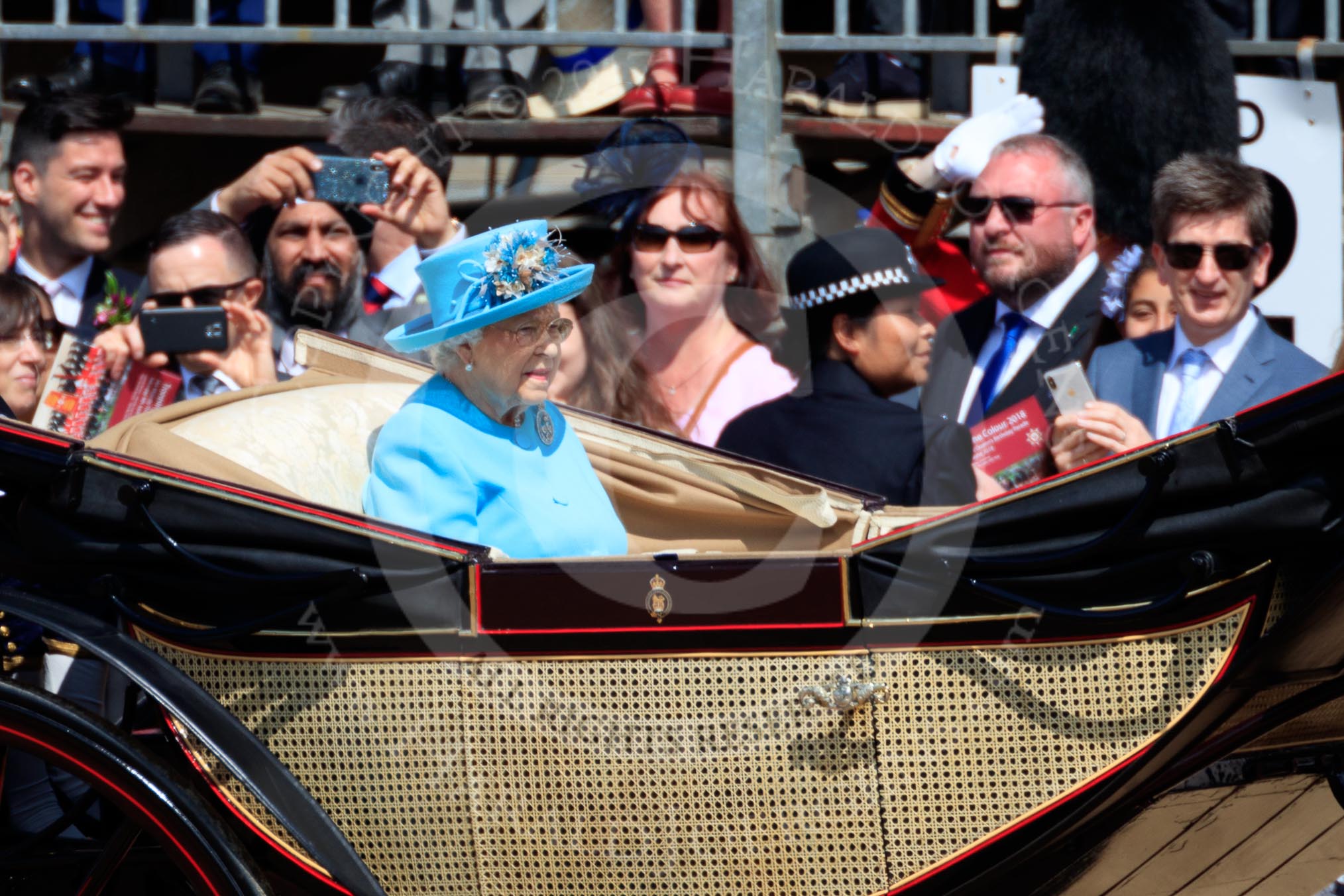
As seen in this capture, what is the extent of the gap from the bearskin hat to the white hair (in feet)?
7.52

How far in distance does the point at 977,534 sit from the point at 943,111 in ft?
8.91

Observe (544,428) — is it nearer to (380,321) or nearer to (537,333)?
(537,333)

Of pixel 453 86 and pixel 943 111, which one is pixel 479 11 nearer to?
pixel 453 86

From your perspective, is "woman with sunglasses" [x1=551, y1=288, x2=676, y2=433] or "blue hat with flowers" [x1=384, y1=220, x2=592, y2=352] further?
"woman with sunglasses" [x1=551, y1=288, x2=676, y2=433]

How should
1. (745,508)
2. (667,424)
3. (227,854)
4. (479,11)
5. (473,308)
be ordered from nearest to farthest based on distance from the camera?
1. (227,854)
2. (473,308)
3. (745,508)
4. (667,424)
5. (479,11)

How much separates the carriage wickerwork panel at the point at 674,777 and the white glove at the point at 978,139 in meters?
2.23

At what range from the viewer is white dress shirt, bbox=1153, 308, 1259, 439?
12.6 feet

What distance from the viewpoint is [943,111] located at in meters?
4.91

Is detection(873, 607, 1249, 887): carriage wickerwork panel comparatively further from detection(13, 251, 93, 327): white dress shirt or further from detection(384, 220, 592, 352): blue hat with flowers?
detection(13, 251, 93, 327): white dress shirt

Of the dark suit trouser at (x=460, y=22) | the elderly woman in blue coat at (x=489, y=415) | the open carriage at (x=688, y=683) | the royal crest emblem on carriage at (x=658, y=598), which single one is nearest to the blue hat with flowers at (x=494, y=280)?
the elderly woman in blue coat at (x=489, y=415)

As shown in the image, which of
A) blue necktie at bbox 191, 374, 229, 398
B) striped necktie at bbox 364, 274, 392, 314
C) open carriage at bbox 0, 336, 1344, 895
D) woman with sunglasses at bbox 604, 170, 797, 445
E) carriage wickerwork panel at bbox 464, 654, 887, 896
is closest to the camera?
open carriage at bbox 0, 336, 1344, 895

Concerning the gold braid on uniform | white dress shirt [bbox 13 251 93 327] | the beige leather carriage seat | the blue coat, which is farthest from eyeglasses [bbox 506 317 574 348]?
white dress shirt [bbox 13 251 93 327]

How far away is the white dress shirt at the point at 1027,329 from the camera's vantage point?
417cm

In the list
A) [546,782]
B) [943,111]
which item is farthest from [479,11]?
[546,782]
